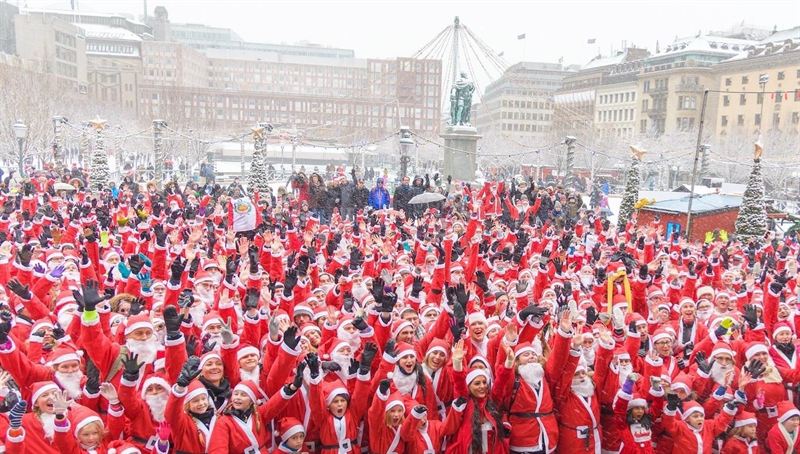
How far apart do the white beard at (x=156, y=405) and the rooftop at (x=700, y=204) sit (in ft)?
56.7

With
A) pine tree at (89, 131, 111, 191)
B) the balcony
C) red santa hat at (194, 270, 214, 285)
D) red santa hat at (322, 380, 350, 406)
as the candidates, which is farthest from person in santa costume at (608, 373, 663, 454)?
the balcony

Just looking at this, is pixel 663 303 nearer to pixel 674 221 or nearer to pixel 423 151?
pixel 674 221

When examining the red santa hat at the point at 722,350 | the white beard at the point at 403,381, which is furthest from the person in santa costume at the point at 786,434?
the white beard at the point at 403,381

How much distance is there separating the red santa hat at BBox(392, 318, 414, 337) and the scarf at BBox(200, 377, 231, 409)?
168cm

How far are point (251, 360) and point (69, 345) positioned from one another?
5.09ft

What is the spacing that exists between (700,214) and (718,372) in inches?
578

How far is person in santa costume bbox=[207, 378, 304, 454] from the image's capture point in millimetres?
3656

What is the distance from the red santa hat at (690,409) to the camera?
4.29 meters

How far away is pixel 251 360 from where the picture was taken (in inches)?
167

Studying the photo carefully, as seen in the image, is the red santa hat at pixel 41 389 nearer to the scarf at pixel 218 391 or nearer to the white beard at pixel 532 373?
the scarf at pixel 218 391

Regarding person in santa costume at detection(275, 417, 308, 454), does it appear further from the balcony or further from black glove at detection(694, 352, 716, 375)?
the balcony

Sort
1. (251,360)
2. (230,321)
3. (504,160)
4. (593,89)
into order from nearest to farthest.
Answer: (251,360)
(230,321)
(504,160)
(593,89)

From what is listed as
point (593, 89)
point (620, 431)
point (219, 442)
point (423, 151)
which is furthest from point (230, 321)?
point (593, 89)

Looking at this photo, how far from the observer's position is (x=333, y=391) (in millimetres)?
4035
